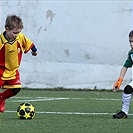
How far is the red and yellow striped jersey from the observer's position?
794 cm

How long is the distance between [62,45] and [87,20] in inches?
31.7

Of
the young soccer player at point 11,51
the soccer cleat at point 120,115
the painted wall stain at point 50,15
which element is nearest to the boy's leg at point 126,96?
the soccer cleat at point 120,115

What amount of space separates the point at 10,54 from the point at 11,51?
0.17 ft

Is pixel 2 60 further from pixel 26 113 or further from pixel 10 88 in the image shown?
pixel 26 113

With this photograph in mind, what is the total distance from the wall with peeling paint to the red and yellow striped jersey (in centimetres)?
571

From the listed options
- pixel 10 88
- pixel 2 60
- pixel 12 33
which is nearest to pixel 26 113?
pixel 10 88

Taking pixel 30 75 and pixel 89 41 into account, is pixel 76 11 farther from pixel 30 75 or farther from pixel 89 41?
pixel 30 75

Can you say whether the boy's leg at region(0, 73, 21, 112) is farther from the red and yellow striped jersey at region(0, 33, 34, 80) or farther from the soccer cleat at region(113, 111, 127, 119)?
the soccer cleat at region(113, 111, 127, 119)

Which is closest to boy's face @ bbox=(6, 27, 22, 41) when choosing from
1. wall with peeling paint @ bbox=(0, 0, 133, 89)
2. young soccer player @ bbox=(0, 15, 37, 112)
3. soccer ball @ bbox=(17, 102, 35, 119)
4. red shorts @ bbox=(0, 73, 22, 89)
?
young soccer player @ bbox=(0, 15, 37, 112)

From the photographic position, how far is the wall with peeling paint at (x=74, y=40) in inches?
543

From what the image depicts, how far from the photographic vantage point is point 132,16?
13.7m

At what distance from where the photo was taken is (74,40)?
13.9 meters

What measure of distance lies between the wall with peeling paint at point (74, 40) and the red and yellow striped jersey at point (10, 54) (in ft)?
18.7

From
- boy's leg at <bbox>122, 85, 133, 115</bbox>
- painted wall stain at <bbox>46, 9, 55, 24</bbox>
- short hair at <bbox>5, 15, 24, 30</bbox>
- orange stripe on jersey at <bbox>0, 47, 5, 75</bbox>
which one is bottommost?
boy's leg at <bbox>122, 85, 133, 115</bbox>
